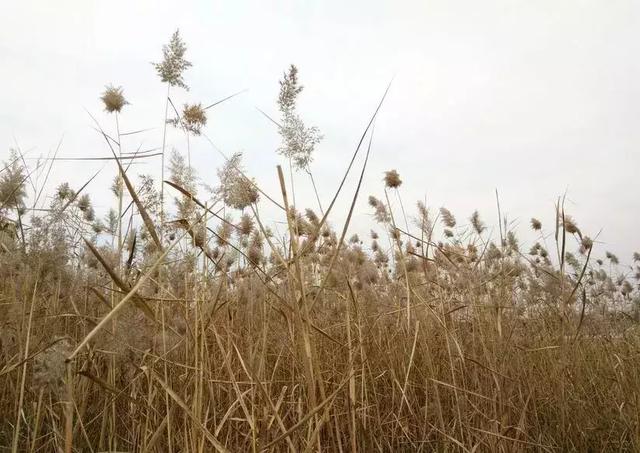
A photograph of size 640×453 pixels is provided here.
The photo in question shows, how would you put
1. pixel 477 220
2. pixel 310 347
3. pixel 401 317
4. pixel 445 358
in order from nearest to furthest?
pixel 310 347, pixel 445 358, pixel 401 317, pixel 477 220

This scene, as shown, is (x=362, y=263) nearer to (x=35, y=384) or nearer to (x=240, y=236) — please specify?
(x=240, y=236)

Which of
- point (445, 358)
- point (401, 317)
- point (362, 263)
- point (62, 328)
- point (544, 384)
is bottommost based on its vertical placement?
point (544, 384)

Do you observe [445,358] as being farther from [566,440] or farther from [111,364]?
[111,364]

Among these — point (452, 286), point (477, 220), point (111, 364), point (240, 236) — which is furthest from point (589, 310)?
point (111, 364)

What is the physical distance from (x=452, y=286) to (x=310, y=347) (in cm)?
182

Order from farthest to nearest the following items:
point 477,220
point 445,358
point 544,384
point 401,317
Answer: point 477,220
point 401,317
point 445,358
point 544,384

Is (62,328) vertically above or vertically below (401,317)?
above

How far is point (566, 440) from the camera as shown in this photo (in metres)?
2.03

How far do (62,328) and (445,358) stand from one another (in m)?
2.23

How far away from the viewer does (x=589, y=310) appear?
3578 mm

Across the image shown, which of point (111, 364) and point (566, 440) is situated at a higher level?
point (111, 364)

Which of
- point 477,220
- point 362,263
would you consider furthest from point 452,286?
point 362,263

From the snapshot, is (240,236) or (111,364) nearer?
(111,364)

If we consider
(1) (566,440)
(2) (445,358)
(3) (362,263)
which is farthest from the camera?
(3) (362,263)
